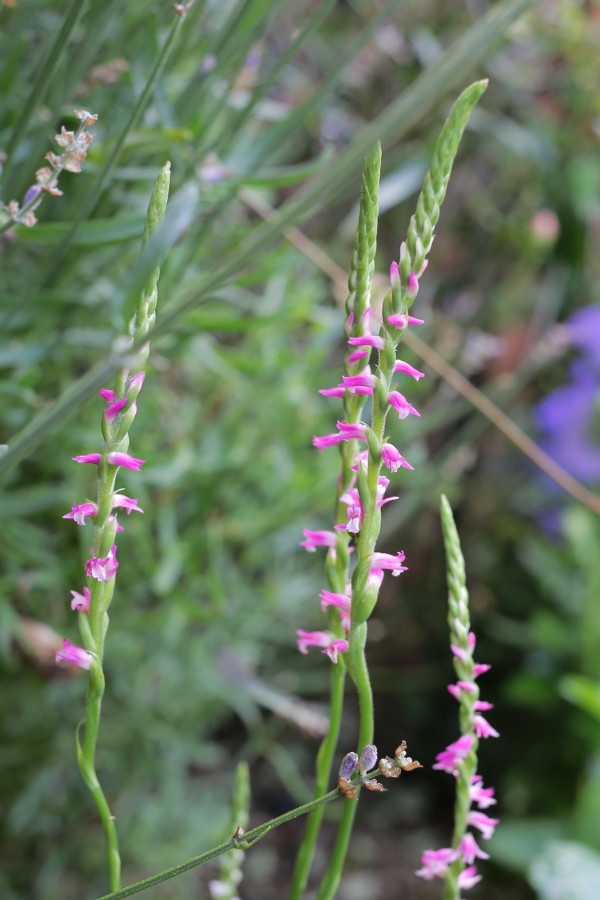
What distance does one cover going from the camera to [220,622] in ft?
2.43

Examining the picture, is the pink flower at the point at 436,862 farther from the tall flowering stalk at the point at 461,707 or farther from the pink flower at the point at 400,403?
the pink flower at the point at 400,403

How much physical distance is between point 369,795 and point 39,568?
33.2 inches

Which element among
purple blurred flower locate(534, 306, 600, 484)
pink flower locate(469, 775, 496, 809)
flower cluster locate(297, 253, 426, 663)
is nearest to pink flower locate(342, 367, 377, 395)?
flower cluster locate(297, 253, 426, 663)

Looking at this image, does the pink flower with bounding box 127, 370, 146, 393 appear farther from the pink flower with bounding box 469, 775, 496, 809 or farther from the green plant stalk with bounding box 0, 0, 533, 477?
the pink flower with bounding box 469, 775, 496, 809

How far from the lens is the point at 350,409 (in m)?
0.22

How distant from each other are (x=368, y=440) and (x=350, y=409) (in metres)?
0.02

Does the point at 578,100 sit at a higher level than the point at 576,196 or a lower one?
higher

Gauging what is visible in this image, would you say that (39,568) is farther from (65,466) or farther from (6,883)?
(6,883)

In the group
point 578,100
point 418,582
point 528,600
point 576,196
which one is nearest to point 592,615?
point 528,600

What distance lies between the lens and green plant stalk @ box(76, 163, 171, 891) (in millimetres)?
199

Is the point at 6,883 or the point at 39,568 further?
the point at 6,883

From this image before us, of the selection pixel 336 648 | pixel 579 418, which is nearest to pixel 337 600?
pixel 336 648

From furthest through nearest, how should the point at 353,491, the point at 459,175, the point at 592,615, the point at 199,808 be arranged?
the point at 459,175
the point at 592,615
the point at 199,808
the point at 353,491

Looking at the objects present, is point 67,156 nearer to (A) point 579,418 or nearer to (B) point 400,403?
(B) point 400,403
